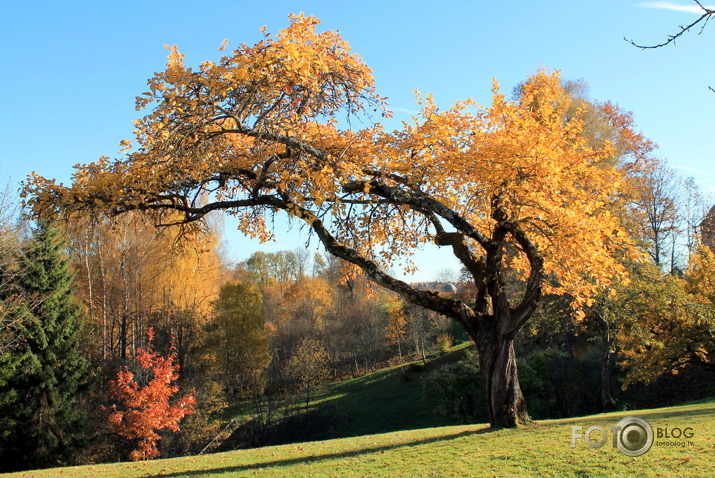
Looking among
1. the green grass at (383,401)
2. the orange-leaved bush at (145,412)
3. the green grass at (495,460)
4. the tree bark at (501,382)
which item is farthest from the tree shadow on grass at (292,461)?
the green grass at (383,401)

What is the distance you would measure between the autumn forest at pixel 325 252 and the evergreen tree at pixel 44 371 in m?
0.07

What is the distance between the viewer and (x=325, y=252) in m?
15.5

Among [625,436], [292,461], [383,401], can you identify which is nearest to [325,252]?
[292,461]

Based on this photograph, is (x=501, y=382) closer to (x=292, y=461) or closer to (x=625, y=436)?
(x=625, y=436)

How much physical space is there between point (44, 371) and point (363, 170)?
52.1ft

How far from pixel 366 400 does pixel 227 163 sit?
71.2 ft

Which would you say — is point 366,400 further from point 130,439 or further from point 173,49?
point 173,49

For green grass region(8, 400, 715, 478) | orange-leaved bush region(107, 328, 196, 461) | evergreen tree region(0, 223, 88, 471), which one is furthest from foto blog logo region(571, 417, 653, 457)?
evergreen tree region(0, 223, 88, 471)

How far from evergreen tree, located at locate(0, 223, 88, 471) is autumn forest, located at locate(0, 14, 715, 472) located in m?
0.07

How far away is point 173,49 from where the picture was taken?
20.7ft

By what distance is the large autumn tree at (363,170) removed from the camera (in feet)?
20.0

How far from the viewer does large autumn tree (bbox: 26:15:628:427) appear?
239 inches

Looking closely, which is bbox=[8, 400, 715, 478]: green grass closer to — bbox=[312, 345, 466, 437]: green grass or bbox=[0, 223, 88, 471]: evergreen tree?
bbox=[0, 223, 88, 471]: evergreen tree

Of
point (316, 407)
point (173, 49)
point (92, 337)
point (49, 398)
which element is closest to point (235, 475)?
point (173, 49)
